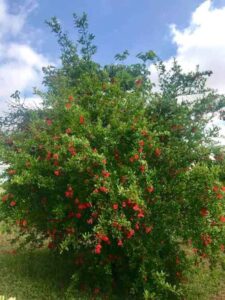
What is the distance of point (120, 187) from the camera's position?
28.6 feet

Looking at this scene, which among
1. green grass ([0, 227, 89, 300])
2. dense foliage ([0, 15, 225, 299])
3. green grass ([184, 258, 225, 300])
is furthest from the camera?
green grass ([184, 258, 225, 300])

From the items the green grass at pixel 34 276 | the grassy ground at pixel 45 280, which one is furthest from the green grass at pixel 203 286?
the green grass at pixel 34 276

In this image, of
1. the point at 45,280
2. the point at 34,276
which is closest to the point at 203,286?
the point at 45,280

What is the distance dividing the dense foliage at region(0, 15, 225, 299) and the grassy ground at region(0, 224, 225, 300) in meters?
0.62

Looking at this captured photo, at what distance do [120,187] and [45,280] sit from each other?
13.0 feet

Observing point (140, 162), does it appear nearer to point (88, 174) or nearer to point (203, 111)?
point (88, 174)

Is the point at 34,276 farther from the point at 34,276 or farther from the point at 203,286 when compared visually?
the point at 203,286

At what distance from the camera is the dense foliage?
895 centimetres

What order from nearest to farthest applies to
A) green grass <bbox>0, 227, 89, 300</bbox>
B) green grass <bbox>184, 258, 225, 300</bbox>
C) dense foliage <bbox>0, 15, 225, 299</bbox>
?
1. dense foliage <bbox>0, 15, 225, 299</bbox>
2. green grass <bbox>0, 227, 89, 300</bbox>
3. green grass <bbox>184, 258, 225, 300</bbox>

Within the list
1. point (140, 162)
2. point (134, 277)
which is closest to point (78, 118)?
point (140, 162)

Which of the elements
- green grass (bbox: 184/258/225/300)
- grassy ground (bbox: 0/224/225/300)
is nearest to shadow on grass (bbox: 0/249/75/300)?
grassy ground (bbox: 0/224/225/300)

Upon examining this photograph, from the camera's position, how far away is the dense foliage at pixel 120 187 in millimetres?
8945

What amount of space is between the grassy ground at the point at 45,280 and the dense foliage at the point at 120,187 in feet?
2.03

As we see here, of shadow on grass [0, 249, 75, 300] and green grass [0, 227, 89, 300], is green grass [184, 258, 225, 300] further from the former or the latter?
shadow on grass [0, 249, 75, 300]
